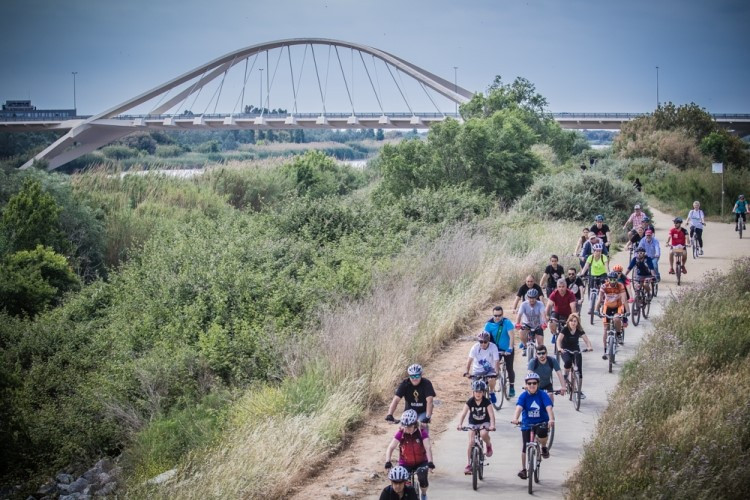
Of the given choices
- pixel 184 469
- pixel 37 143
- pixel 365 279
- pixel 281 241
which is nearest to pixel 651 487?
pixel 184 469

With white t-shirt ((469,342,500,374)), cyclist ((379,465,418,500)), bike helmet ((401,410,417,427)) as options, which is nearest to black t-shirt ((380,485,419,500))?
cyclist ((379,465,418,500))

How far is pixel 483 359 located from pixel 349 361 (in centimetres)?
341

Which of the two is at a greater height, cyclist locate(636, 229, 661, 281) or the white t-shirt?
cyclist locate(636, 229, 661, 281)

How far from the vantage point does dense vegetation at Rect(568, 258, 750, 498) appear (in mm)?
10523

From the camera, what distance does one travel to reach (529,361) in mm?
13523

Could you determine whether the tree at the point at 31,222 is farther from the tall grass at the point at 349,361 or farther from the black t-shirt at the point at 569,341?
the black t-shirt at the point at 569,341

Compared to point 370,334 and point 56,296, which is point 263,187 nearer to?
point 56,296

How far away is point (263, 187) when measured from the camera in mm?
48438

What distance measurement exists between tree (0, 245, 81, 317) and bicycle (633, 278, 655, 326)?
16.0m

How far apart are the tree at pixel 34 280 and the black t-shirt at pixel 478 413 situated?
1753 centimetres

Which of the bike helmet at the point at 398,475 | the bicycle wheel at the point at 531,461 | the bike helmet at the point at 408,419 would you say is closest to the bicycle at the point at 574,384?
the bicycle wheel at the point at 531,461

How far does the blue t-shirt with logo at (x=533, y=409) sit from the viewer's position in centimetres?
1131

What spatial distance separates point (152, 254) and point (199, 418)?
12.0 m

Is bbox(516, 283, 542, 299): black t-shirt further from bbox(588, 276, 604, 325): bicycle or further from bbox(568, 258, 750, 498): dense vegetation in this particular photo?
bbox(588, 276, 604, 325): bicycle
